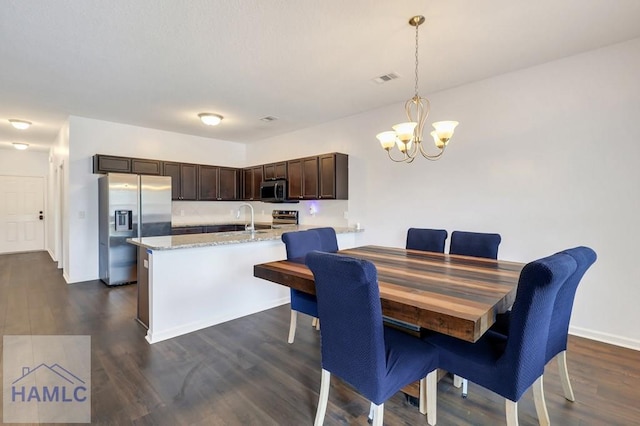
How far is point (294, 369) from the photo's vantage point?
2.37m

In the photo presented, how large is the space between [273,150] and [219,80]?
2.95m

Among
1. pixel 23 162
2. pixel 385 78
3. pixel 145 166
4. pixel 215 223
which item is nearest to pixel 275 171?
pixel 215 223

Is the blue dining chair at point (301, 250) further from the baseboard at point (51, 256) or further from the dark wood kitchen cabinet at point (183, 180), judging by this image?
the baseboard at point (51, 256)

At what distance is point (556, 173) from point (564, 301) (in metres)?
1.88

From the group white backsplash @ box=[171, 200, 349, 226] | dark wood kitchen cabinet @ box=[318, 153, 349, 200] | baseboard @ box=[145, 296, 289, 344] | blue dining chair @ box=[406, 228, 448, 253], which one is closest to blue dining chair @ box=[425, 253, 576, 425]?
blue dining chair @ box=[406, 228, 448, 253]

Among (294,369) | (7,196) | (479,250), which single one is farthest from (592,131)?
(7,196)

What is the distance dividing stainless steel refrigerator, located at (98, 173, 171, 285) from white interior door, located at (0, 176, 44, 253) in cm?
470

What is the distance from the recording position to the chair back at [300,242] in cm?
263

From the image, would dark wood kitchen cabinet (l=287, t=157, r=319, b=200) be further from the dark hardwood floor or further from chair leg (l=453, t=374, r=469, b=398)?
chair leg (l=453, t=374, r=469, b=398)

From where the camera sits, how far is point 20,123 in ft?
16.6

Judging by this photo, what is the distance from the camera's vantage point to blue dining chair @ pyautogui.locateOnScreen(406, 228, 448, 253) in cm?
307

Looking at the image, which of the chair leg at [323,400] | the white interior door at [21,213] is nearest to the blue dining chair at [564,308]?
the chair leg at [323,400]

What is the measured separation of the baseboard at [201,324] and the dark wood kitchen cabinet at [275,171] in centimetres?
253

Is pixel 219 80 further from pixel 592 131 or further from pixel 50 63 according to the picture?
pixel 592 131
